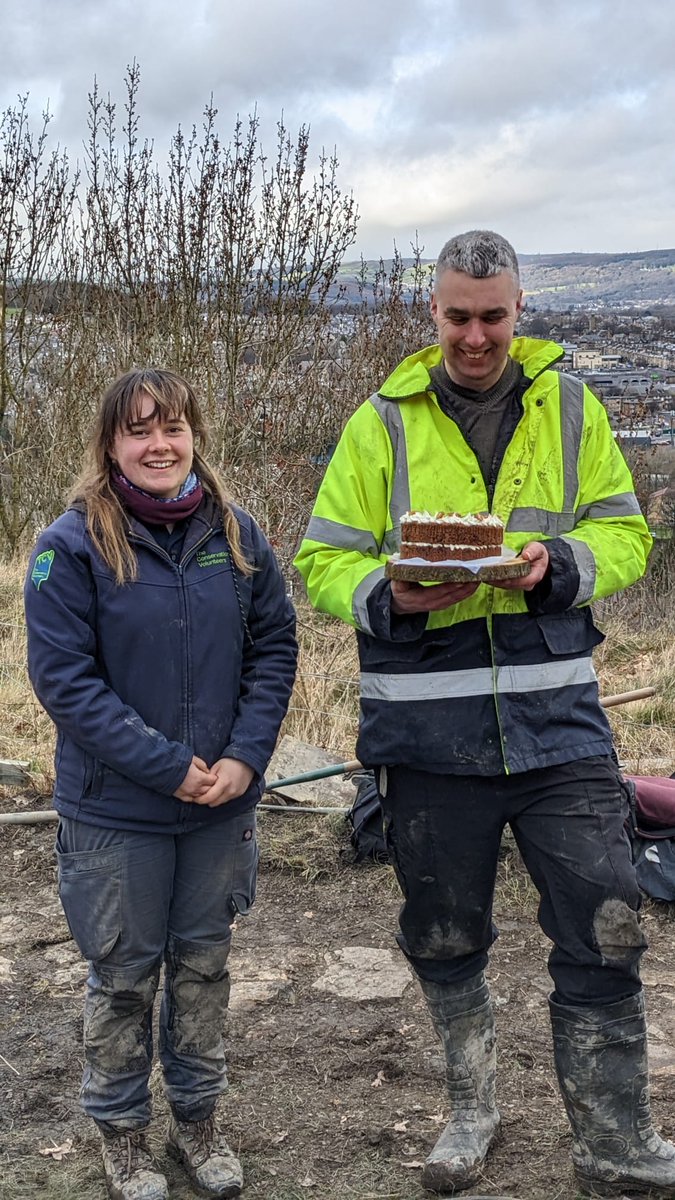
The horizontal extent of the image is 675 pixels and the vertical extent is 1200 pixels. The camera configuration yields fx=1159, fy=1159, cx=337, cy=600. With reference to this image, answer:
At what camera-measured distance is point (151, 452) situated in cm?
279

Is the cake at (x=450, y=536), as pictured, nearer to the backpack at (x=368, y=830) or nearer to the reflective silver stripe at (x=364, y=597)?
the reflective silver stripe at (x=364, y=597)

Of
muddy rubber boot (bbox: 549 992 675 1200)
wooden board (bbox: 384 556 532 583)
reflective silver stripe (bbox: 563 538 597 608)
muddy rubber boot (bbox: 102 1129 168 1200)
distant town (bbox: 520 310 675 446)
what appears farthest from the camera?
distant town (bbox: 520 310 675 446)

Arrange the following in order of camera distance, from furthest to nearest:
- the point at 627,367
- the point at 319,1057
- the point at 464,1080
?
the point at 627,367 < the point at 319,1057 < the point at 464,1080

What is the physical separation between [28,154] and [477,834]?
1081 cm

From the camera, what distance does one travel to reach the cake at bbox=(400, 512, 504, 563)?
2.52 meters

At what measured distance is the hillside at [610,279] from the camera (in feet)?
75.4

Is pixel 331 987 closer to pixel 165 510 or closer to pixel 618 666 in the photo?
pixel 165 510

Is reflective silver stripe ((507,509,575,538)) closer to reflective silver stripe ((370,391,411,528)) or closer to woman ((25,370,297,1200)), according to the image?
reflective silver stripe ((370,391,411,528))

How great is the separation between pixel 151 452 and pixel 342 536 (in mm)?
502

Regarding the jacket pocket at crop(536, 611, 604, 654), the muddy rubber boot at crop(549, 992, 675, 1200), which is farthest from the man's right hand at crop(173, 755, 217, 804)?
the muddy rubber boot at crop(549, 992, 675, 1200)

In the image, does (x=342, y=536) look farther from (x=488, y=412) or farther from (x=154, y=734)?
(x=154, y=734)

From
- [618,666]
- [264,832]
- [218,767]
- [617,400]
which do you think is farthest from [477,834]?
[617,400]

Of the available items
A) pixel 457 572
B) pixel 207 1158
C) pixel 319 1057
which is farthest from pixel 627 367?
pixel 207 1158

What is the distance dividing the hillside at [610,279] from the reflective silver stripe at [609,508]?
50.7ft
